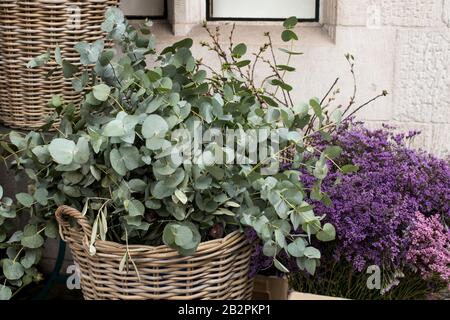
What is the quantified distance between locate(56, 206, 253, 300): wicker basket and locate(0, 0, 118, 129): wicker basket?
536 millimetres

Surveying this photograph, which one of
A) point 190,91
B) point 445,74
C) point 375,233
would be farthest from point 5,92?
point 445,74

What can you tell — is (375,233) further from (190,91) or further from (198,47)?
(198,47)

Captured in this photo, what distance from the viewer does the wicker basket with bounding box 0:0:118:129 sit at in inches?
67.8

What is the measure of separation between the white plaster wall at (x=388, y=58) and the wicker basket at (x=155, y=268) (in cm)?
80

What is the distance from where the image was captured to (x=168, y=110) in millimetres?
1276

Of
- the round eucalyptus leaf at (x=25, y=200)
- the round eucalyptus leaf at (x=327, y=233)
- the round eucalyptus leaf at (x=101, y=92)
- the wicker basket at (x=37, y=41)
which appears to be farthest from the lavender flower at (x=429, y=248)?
the wicker basket at (x=37, y=41)

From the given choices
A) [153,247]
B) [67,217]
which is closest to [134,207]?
[153,247]

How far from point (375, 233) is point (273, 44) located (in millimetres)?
817

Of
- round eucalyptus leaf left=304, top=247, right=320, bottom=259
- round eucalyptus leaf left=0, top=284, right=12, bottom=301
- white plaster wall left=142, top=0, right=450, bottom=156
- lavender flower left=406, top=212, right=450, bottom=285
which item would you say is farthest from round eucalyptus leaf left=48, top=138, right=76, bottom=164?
white plaster wall left=142, top=0, right=450, bottom=156

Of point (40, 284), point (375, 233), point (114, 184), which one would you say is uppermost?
point (114, 184)

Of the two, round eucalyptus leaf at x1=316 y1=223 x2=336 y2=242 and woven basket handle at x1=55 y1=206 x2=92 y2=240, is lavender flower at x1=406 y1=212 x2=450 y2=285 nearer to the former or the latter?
round eucalyptus leaf at x1=316 y1=223 x2=336 y2=242

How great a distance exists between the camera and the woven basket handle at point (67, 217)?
Result: 127cm

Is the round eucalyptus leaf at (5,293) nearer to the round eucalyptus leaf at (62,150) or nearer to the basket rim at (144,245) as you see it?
the basket rim at (144,245)

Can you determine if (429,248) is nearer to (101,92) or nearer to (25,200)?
(101,92)
